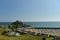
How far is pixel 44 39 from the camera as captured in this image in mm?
16094

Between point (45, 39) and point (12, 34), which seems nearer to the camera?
point (45, 39)

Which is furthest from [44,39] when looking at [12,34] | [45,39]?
[12,34]

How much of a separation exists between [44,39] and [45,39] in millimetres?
175

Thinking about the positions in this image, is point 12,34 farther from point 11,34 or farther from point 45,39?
point 45,39

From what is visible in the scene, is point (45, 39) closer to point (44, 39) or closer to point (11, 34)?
point (44, 39)

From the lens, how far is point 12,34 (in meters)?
26.3

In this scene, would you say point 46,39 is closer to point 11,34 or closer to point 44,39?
point 44,39

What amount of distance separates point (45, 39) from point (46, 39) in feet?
0.49

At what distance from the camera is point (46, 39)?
15828 millimetres

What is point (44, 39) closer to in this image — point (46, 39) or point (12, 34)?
point (46, 39)

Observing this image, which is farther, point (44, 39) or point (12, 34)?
point (12, 34)

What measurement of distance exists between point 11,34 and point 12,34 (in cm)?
17

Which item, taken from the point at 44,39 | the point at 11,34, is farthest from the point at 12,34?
the point at 44,39

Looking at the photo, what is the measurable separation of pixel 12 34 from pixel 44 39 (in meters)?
11.2
